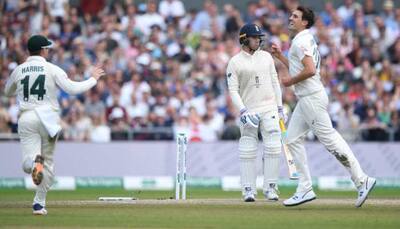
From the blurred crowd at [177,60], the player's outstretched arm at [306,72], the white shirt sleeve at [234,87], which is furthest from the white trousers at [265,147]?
the blurred crowd at [177,60]

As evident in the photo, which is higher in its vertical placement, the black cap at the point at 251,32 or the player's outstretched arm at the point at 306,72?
the black cap at the point at 251,32

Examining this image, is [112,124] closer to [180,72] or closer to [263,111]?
[180,72]

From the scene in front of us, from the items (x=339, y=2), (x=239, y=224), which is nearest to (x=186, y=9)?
(x=339, y=2)

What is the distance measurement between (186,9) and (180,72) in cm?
361

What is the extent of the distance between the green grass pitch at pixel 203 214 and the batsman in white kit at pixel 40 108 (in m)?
0.52

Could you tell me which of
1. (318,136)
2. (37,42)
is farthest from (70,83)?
(318,136)

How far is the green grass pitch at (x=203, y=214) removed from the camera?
1120 cm

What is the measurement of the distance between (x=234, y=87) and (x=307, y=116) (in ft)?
4.51

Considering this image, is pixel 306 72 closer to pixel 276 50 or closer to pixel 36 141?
pixel 276 50

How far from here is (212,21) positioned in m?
25.4

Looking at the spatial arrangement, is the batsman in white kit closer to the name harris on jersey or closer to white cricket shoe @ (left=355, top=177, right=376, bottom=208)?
the name harris on jersey

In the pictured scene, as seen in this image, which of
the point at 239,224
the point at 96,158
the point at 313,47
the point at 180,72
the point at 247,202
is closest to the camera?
the point at 239,224

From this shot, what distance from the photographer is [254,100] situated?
1427cm

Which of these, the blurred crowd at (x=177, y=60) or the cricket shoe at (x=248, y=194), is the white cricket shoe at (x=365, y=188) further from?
the blurred crowd at (x=177, y=60)
